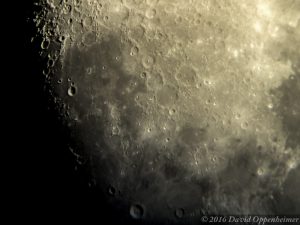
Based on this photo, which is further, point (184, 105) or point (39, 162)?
point (39, 162)

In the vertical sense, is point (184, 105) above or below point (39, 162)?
above

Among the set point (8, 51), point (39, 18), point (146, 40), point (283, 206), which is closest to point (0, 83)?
point (8, 51)

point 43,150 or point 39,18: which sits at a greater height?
point 39,18

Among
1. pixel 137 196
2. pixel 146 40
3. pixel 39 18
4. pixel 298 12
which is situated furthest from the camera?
pixel 39 18

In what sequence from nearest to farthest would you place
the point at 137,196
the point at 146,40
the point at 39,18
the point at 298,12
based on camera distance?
the point at 137,196, the point at 146,40, the point at 298,12, the point at 39,18

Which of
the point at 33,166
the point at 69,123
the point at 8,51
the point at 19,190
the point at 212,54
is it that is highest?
the point at 212,54

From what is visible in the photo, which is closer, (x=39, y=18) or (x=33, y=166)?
(x=33, y=166)

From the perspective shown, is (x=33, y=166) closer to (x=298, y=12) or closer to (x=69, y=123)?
(x=69, y=123)
